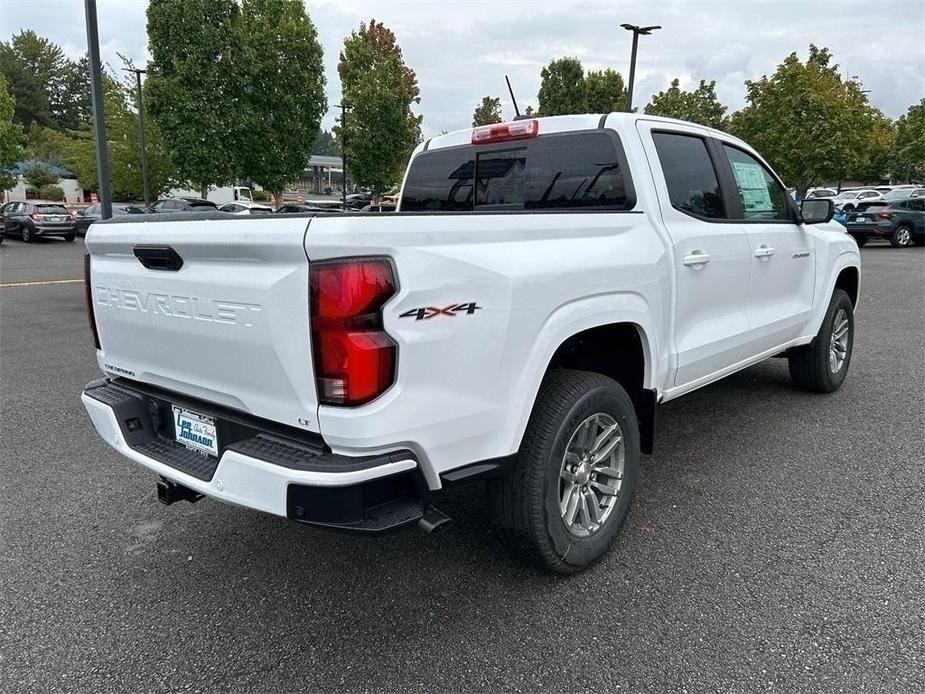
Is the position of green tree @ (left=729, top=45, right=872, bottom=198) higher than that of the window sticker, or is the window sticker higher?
green tree @ (left=729, top=45, right=872, bottom=198)

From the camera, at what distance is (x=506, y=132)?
382 cm

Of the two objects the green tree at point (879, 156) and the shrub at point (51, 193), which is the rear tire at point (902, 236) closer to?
the green tree at point (879, 156)

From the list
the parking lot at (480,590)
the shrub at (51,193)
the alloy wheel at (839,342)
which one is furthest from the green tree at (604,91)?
the shrub at (51,193)

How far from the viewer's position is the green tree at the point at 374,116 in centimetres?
2600

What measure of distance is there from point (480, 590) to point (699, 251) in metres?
2.01

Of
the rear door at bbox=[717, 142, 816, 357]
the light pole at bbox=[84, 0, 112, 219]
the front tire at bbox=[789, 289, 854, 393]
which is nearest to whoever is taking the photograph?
the rear door at bbox=[717, 142, 816, 357]

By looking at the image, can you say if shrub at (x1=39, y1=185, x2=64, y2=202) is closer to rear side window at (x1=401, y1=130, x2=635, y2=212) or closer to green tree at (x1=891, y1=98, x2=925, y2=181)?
rear side window at (x1=401, y1=130, x2=635, y2=212)

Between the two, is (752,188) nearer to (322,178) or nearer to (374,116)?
(374,116)

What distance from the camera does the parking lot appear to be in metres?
2.41

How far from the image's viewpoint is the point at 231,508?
12.1 feet

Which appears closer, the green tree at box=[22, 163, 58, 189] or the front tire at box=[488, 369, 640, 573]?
the front tire at box=[488, 369, 640, 573]

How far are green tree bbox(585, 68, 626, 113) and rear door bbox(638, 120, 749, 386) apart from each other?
27754 millimetres

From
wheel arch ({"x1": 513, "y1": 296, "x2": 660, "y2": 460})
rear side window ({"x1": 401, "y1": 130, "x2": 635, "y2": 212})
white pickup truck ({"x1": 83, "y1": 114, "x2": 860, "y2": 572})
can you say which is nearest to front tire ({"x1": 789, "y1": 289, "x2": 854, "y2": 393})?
white pickup truck ({"x1": 83, "y1": 114, "x2": 860, "y2": 572})

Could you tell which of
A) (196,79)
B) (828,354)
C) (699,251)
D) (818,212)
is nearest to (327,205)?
(196,79)
